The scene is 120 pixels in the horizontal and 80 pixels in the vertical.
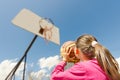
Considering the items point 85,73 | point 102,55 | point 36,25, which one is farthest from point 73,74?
point 36,25

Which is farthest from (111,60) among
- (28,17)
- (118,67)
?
(28,17)

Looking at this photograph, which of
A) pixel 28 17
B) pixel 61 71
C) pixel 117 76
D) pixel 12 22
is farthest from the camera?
pixel 28 17

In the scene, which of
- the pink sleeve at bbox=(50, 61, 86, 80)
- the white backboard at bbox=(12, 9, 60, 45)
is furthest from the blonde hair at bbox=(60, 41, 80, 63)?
the white backboard at bbox=(12, 9, 60, 45)

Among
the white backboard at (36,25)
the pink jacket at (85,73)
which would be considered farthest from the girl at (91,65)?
the white backboard at (36,25)

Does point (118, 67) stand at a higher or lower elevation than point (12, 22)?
lower

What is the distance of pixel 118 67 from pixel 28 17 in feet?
8.70

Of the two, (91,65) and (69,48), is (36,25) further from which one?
(91,65)

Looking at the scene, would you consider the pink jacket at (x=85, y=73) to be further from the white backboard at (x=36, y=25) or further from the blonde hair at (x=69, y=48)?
the white backboard at (x=36, y=25)

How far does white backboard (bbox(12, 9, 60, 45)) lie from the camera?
4.13 m

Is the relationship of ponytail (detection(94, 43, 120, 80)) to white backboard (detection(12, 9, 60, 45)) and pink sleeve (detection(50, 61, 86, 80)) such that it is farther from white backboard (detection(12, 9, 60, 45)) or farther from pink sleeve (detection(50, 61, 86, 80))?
white backboard (detection(12, 9, 60, 45))

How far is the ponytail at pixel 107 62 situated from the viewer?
1938 millimetres

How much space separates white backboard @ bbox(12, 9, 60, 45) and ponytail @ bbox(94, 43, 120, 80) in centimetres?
216

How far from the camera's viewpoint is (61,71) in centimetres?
222

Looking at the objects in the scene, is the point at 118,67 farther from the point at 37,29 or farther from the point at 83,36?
Result: the point at 37,29
